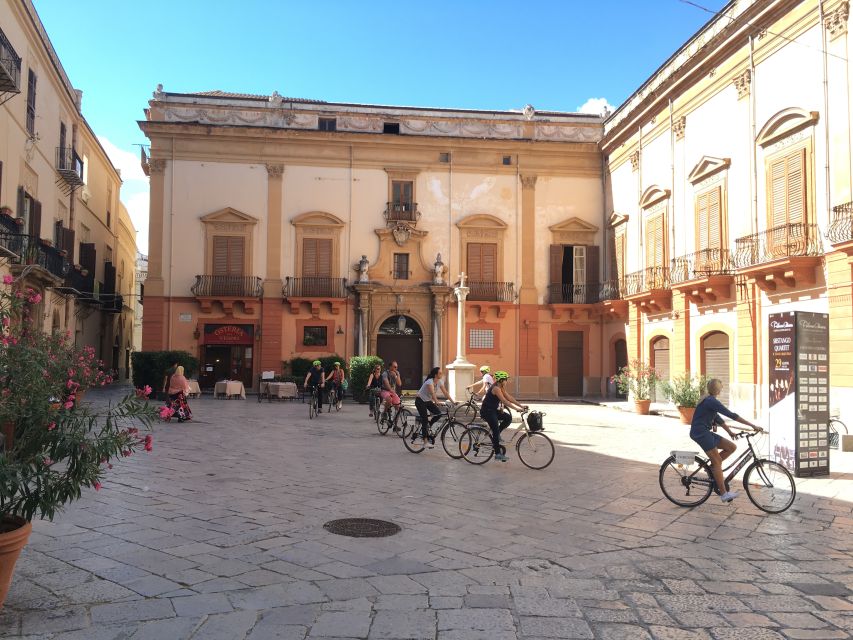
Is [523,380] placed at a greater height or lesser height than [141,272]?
lesser

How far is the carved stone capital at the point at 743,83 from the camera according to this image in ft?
60.5

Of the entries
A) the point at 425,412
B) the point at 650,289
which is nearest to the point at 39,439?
the point at 425,412

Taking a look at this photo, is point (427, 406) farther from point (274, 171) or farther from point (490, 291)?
point (274, 171)

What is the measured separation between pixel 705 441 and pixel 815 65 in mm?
12479

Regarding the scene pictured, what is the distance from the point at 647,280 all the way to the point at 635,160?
15.7 feet

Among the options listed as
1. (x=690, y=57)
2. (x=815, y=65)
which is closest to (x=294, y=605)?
(x=815, y=65)

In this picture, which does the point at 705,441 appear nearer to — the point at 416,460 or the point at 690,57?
the point at 416,460

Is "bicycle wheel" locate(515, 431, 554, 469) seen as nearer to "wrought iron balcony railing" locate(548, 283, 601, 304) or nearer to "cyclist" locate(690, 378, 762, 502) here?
"cyclist" locate(690, 378, 762, 502)

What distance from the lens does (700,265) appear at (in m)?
20.2

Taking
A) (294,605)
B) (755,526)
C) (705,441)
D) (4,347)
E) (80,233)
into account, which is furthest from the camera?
(80,233)

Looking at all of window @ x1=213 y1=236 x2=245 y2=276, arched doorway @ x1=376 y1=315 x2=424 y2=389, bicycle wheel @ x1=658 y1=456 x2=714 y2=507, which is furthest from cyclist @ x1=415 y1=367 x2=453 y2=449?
window @ x1=213 y1=236 x2=245 y2=276

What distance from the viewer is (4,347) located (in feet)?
13.5

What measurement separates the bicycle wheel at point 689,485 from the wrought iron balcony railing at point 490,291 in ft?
66.7

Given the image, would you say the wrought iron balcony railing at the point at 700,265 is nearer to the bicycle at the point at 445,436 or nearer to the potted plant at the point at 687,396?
the potted plant at the point at 687,396
